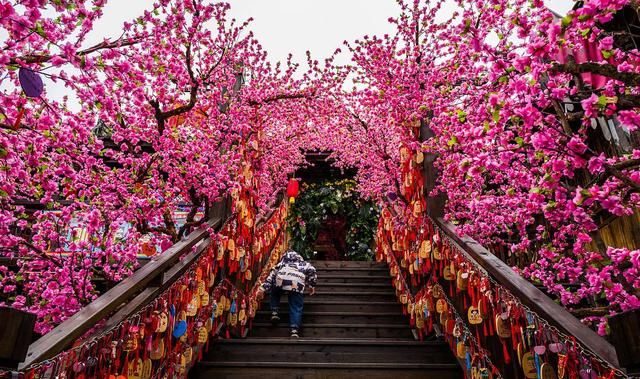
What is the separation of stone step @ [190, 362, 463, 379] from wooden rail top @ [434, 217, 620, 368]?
48.7 inches

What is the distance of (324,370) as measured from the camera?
3.93 metres

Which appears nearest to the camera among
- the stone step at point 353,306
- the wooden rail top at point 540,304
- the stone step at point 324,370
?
the wooden rail top at point 540,304

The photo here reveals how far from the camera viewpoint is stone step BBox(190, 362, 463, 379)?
3883mm

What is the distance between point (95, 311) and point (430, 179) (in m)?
4.00

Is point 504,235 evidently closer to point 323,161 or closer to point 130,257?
point 323,161

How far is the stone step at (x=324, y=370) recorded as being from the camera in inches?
153

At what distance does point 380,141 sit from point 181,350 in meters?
4.86

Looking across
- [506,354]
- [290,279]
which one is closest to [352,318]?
[290,279]

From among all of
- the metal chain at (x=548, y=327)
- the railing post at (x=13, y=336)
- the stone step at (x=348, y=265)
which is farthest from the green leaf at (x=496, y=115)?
the stone step at (x=348, y=265)

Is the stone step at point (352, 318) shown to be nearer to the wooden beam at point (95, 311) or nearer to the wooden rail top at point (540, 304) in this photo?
the wooden rail top at point (540, 304)

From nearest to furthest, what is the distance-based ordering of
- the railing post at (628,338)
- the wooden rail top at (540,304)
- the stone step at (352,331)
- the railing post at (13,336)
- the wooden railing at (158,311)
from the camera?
the railing post at (628,338) → the railing post at (13,336) → the wooden rail top at (540,304) → the wooden railing at (158,311) → the stone step at (352,331)

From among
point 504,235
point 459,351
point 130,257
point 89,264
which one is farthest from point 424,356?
point 504,235

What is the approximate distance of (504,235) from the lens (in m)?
9.20

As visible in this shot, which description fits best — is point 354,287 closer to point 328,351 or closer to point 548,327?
point 328,351
